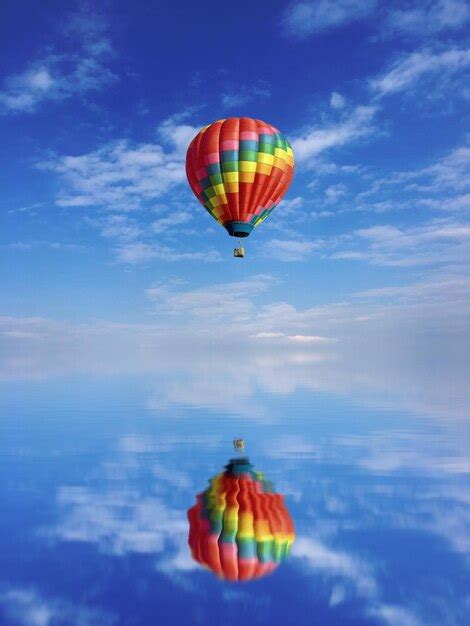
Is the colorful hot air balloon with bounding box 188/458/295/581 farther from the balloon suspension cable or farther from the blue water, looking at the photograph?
the balloon suspension cable

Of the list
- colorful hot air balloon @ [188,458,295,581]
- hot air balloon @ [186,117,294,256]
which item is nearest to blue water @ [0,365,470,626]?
colorful hot air balloon @ [188,458,295,581]

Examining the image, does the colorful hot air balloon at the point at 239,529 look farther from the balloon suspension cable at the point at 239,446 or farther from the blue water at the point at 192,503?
the balloon suspension cable at the point at 239,446

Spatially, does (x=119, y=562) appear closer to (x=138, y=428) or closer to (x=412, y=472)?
(x=412, y=472)

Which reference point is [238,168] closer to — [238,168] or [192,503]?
[238,168]

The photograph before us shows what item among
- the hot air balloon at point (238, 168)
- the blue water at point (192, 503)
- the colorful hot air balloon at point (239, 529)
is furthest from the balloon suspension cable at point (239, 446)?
the hot air balloon at point (238, 168)

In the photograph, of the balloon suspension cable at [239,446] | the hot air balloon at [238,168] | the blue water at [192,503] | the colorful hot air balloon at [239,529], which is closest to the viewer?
the blue water at [192,503]

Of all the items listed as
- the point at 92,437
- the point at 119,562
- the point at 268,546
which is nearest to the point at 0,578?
the point at 119,562

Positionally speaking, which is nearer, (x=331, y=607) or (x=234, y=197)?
(x=331, y=607)
